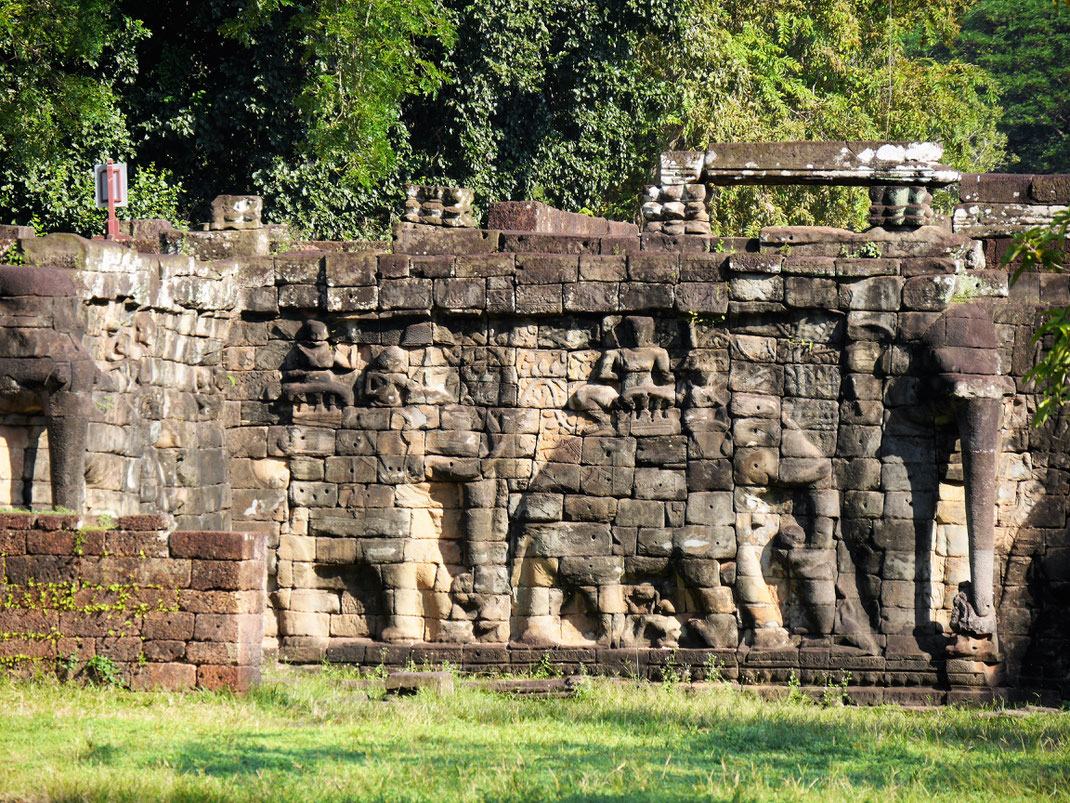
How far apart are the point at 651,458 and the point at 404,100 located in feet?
38.4

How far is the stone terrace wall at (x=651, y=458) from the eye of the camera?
15102 millimetres

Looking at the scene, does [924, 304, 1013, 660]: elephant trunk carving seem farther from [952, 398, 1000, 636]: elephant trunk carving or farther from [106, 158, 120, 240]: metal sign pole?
[106, 158, 120, 240]: metal sign pole

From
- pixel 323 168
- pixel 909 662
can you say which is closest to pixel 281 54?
pixel 323 168

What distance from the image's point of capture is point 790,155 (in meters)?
15.7

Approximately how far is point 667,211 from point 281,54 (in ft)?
30.4

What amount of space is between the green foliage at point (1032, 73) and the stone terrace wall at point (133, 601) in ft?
100

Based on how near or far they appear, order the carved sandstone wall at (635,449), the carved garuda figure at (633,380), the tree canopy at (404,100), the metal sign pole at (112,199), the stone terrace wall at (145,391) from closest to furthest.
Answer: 1. the stone terrace wall at (145,391)
2. the carved sandstone wall at (635,449)
3. the carved garuda figure at (633,380)
4. the metal sign pole at (112,199)
5. the tree canopy at (404,100)

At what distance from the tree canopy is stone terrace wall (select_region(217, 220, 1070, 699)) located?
6.59 m

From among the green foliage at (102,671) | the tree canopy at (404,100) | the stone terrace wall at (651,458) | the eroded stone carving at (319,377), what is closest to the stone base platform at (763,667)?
A: the stone terrace wall at (651,458)

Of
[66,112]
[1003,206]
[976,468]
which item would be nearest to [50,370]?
[976,468]

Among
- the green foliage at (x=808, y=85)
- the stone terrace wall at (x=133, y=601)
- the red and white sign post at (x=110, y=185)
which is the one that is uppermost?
the green foliage at (x=808, y=85)

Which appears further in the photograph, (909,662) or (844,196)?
(844,196)

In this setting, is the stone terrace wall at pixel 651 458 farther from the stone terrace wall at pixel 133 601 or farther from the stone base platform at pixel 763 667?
the stone terrace wall at pixel 133 601

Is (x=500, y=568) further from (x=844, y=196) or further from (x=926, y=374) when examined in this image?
(x=844, y=196)
